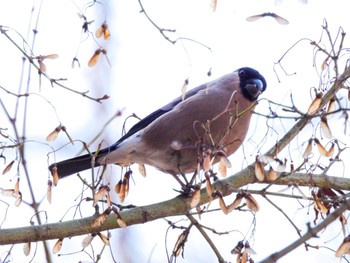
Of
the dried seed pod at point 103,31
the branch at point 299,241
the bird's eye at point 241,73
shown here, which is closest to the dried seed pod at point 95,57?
the dried seed pod at point 103,31

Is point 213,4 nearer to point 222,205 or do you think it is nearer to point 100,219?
point 222,205

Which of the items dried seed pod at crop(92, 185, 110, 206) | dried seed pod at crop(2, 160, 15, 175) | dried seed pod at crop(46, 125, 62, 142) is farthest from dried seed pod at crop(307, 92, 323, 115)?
dried seed pod at crop(2, 160, 15, 175)

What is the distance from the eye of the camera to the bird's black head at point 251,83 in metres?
3.33

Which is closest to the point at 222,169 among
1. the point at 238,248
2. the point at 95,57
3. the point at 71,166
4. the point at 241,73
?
the point at 238,248

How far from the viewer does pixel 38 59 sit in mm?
2391

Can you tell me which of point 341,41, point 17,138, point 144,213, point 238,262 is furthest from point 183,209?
point 341,41

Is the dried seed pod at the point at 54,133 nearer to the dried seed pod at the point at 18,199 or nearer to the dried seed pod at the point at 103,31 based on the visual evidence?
the dried seed pod at the point at 18,199

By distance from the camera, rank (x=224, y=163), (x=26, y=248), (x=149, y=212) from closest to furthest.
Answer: (x=224, y=163) < (x=26, y=248) < (x=149, y=212)

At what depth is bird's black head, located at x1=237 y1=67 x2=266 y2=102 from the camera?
3328 mm

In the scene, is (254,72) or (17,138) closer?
(17,138)

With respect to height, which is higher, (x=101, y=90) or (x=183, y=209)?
(x=101, y=90)

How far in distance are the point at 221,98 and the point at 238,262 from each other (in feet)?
3.93

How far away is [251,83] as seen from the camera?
11.2 feet

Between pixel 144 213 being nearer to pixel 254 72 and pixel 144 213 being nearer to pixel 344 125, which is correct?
pixel 344 125
